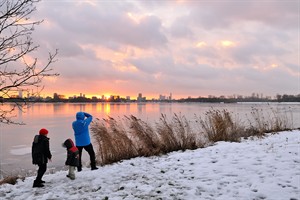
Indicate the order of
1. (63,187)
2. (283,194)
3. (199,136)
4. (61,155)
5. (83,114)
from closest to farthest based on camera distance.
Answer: (283,194) < (63,187) < (83,114) < (199,136) < (61,155)

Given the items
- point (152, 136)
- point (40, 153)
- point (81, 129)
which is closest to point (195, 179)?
point (81, 129)

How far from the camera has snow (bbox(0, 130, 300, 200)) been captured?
5355 millimetres

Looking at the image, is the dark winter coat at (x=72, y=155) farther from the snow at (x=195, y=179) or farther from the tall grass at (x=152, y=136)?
the tall grass at (x=152, y=136)

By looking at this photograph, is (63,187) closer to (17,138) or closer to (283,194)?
(283,194)

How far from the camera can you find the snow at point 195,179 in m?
5.36

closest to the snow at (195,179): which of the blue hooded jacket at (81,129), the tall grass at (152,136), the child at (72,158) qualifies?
the child at (72,158)

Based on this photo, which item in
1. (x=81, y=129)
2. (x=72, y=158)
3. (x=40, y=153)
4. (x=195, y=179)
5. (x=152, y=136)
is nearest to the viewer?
(x=195, y=179)

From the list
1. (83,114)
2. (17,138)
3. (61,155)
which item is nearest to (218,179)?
(83,114)

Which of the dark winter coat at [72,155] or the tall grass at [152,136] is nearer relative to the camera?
the dark winter coat at [72,155]

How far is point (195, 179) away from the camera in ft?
20.5

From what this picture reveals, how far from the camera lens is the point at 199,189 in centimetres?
565

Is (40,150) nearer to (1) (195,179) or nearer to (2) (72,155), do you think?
(2) (72,155)

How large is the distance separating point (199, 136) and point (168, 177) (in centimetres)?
496

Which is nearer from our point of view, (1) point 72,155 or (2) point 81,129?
(1) point 72,155
